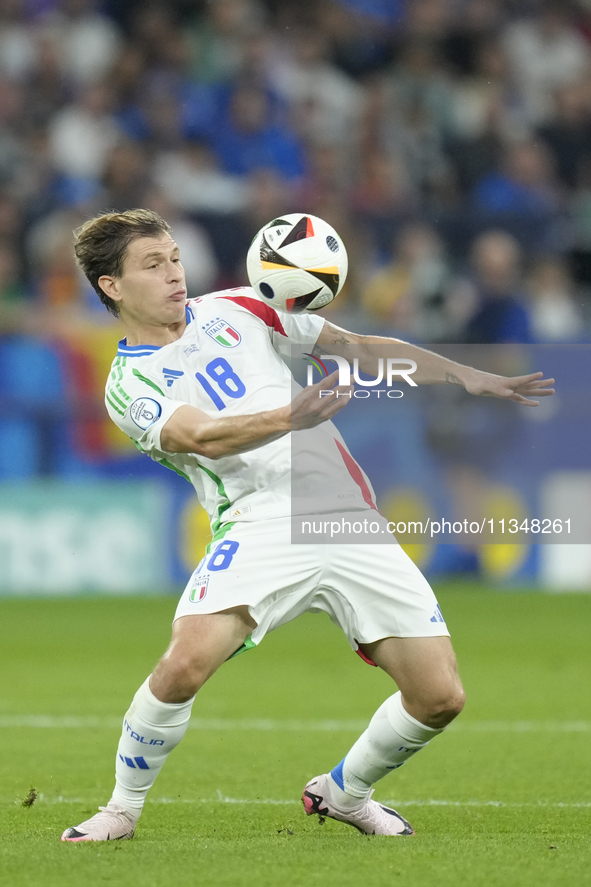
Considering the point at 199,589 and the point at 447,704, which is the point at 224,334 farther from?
the point at 447,704

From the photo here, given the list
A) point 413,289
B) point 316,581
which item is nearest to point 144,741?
point 316,581

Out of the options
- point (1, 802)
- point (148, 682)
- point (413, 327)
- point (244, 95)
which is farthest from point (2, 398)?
point (148, 682)

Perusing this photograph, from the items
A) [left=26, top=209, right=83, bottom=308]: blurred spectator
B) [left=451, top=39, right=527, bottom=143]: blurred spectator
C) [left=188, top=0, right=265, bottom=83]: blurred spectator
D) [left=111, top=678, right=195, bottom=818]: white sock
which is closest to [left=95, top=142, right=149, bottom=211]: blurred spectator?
[left=26, top=209, right=83, bottom=308]: blurred spectator

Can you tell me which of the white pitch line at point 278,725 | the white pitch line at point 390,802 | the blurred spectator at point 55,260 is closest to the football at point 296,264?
the white pitch line at point 390,802

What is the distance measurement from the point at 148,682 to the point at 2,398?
7477 millimetres

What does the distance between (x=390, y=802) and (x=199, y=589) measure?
61.4 inches

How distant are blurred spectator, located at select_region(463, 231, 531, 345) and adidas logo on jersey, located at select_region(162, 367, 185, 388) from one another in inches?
280

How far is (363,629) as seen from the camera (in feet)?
14.4

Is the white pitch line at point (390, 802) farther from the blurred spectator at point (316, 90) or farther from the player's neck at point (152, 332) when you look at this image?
the blurred spectator at point (316, 90)

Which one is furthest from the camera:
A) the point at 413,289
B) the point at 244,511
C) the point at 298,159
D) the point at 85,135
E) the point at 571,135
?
the point at 571,135

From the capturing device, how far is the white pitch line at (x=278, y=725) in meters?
6.70

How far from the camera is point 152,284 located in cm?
459

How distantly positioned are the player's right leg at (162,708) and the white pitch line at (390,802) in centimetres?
76

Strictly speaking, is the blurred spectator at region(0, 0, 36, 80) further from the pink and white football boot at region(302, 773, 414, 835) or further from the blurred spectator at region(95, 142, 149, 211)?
the pink and white football boot at region(302, 773, 414, 835)
